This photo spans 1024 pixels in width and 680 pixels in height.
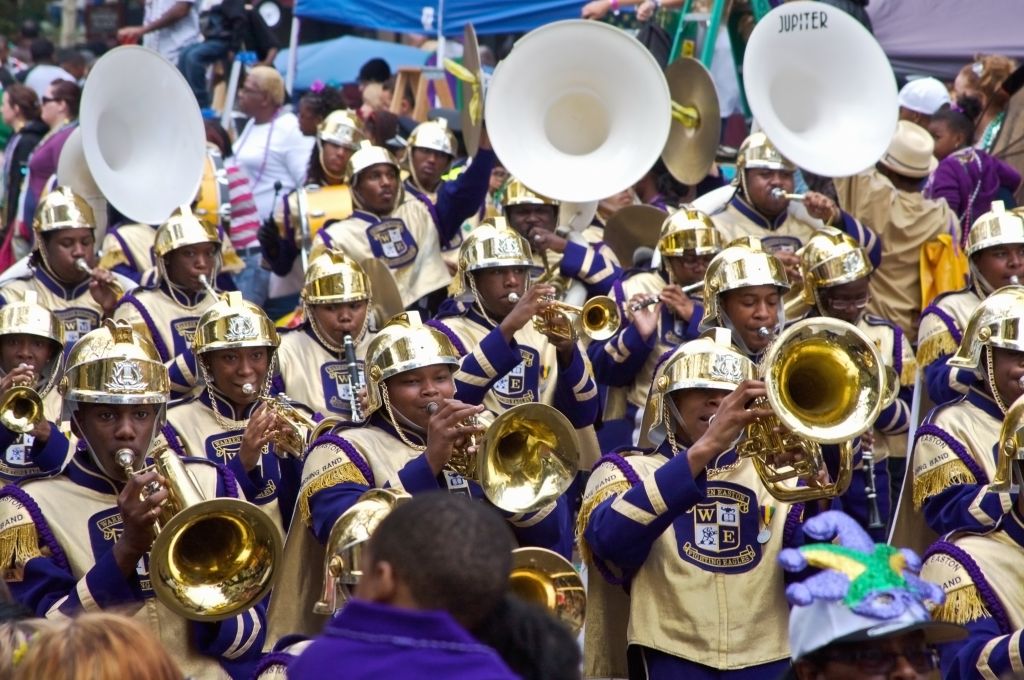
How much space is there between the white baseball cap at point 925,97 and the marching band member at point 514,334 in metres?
3.96

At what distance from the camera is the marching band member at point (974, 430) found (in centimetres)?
595

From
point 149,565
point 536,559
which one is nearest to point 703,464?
point 536,559

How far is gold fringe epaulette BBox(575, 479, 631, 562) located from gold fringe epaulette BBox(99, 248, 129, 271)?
19.9 ft

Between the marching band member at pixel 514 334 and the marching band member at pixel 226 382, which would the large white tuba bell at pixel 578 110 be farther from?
the marching band member at pixel 226 382

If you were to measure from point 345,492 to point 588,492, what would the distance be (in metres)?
0.83

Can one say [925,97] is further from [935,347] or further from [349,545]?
[349,545]

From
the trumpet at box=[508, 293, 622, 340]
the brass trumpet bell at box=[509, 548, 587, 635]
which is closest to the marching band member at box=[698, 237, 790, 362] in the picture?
the trumpet at box=[508, 293, 622, 340]

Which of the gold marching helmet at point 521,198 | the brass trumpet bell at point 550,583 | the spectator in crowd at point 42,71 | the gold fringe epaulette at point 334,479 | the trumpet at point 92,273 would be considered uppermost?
the spectator in crowd at point 42,71

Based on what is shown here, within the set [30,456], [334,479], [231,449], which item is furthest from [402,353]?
[30,456]

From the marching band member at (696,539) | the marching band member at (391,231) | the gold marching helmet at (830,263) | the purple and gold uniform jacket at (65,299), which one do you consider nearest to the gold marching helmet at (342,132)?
A: the marching band member at (391,231)

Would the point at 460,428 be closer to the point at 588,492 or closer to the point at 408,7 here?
the point at 588,492

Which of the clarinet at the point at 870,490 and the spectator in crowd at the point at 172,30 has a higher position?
the spectator in crowd at the point at 172,30

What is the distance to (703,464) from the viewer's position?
5.25 meters

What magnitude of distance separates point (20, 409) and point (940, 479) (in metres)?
3.58
